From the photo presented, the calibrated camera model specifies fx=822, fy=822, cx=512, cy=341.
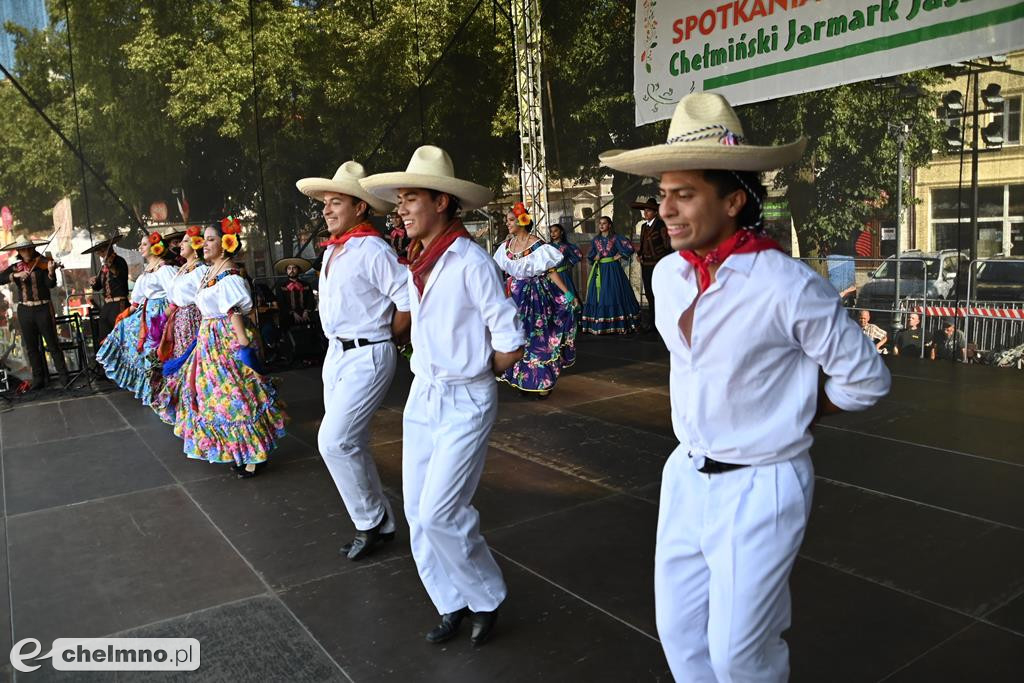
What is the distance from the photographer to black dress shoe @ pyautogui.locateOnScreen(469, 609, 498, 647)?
9.98 feet

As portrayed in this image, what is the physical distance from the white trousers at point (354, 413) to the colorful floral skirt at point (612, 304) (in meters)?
7.88

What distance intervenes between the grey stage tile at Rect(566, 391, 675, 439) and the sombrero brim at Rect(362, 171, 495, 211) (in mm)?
3208

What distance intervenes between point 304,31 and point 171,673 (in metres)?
11.1

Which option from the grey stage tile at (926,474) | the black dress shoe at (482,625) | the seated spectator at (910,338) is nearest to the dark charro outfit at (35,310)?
the black dress shoe at (482,625)

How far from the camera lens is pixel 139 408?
8.11 meters

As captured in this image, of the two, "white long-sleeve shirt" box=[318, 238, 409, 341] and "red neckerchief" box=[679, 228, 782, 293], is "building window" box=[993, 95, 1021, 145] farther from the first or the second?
"red neckerchief" box=[679, 228, 782, 293]

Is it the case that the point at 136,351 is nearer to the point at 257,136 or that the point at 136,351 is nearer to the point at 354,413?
the point at 257,136

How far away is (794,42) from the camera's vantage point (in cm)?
744

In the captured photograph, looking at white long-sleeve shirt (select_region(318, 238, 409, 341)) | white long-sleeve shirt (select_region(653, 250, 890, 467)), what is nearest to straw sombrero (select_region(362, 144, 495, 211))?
white long-sleeve shirt (select_region(318, 238, 409, 341))

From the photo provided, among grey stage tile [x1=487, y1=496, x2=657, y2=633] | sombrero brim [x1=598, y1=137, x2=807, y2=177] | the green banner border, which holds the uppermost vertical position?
the green banner border

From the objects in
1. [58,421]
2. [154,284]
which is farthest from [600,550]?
[58,421]

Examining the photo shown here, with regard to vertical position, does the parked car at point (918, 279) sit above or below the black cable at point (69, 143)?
below

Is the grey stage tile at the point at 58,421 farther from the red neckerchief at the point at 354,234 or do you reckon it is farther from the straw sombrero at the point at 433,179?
the straw sombrero at the point at 433,179

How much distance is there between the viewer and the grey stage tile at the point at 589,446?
16.9ft
